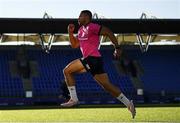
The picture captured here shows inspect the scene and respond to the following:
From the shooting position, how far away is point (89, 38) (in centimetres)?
974

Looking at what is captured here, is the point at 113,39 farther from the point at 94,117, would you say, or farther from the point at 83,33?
the point at 94,117

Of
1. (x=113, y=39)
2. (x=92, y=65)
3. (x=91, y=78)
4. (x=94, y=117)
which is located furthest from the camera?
(x=91, y=78)

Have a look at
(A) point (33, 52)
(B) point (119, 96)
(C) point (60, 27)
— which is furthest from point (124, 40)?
(B) point (119, 96)

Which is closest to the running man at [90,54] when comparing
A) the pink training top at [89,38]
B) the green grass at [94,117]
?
the pink training top at [89,38]

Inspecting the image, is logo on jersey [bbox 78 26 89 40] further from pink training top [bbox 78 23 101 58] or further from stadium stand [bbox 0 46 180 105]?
stadium stand [bbox 0 46 180 105]

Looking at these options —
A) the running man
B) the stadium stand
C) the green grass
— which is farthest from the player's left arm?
the stadium stand

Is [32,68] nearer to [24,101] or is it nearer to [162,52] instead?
[24,101]

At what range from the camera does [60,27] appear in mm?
26203

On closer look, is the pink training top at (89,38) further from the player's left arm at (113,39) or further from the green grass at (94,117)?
the green grass at (94,117)

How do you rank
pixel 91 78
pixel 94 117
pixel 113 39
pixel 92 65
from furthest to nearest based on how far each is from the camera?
pixel 91 78 < pixel 94 117 < pixel 92 65 < pixel 113 39

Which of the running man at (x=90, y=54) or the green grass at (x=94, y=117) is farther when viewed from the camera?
the green grass at (x=94, y=117)

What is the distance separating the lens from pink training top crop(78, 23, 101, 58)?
9.69 metres

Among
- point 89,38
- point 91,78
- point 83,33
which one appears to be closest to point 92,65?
point 89,38

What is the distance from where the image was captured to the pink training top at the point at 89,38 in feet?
31.8
